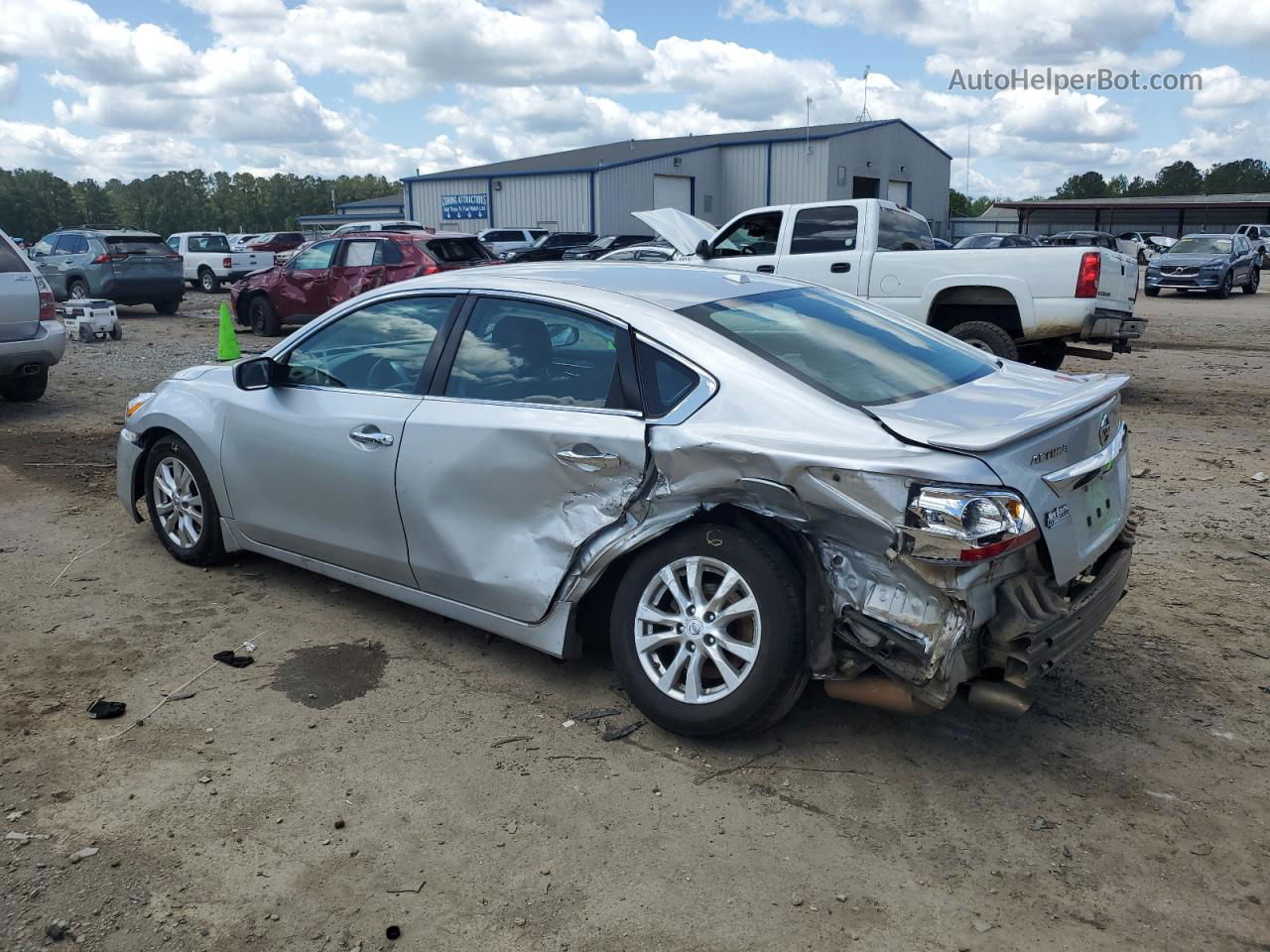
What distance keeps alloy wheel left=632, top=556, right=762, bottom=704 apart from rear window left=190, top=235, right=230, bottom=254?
27958mm

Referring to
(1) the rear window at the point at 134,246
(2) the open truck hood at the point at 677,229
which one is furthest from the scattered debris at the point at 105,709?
(1) the rear window at the point at 134,246

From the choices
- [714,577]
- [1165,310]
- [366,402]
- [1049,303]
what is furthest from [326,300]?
[1165,310]

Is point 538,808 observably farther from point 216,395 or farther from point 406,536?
point 216,395

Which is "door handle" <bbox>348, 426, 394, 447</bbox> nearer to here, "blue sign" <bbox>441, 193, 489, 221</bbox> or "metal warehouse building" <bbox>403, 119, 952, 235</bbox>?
"metal warehouse building" <bbox>403, 119, 952, 235</bbox>

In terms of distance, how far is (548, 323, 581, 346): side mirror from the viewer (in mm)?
3854

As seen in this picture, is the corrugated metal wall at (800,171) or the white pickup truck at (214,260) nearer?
the white pickup truck at (214,260)

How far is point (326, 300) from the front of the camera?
1536cm

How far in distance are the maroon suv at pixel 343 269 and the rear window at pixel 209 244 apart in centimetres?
1302

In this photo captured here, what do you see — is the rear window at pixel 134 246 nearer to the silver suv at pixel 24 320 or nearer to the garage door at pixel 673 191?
the silver suv at pixel 24 320

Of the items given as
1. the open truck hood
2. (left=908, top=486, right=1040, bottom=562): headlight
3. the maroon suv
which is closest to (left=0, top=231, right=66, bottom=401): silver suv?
the maroon suv

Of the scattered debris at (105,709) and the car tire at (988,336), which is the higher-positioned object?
the car tire at (988,336)

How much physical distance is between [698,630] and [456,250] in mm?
12850

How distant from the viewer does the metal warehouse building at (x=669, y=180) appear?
3928 cm

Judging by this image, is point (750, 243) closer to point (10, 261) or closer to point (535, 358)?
point (10, 261)
